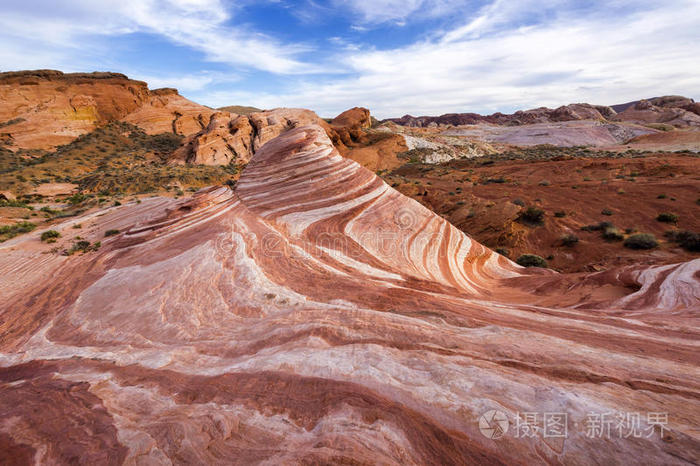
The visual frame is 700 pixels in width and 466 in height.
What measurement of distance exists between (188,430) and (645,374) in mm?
3957

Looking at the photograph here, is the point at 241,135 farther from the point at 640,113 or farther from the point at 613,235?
the point at 640,113

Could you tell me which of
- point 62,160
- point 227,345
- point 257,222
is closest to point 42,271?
point 257,222

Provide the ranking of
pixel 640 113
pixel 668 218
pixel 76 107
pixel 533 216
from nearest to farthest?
pixel 668 218
pixel 533 216
pixel 76 107
pixel 640 113

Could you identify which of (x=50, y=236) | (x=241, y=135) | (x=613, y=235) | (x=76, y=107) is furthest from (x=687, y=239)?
(x=76, y=107)

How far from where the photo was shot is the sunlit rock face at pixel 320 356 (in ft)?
6.56

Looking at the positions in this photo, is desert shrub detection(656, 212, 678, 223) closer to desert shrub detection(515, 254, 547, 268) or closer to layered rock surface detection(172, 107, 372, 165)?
desert shrub detection(515, 254, 547, 268)

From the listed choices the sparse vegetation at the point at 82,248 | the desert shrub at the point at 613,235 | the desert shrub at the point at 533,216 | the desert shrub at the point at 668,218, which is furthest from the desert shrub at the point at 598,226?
the sparse vegetation at the point at 82,248

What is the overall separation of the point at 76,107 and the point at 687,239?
82940mm

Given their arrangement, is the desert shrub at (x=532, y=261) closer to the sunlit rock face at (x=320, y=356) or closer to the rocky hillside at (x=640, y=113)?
the sunlit rock face at (x=320, y=356)

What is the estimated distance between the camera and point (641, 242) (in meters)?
12.3

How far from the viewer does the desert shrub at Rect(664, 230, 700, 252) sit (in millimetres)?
11734

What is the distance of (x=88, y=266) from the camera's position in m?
5.73

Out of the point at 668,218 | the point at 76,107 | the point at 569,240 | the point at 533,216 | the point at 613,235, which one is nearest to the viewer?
the point at 613,235

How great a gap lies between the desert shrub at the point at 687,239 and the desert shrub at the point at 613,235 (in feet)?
6.04
